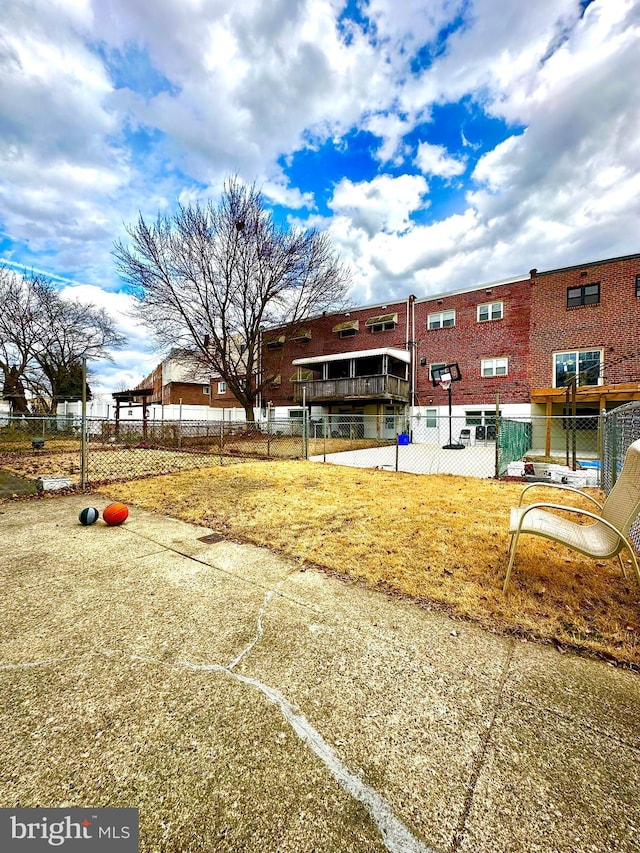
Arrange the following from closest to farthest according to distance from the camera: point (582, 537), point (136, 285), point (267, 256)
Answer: point (582, 537)
point (136, 285)
point (267, 256)

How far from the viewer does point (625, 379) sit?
51.5ft

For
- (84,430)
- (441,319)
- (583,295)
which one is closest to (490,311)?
(441,319)

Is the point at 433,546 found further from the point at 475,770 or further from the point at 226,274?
the point at 226,274

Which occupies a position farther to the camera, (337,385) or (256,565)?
(337,385)

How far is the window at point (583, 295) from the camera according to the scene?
16422 mm

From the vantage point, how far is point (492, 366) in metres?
19.1

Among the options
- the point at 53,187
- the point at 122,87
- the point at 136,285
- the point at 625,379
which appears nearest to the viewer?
the point at 122,87

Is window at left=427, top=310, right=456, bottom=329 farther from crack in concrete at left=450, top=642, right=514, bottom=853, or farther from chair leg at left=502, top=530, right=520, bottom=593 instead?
crack in concrete at left=450, top=642, right=514, bottom=853

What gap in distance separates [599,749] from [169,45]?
37.2 feet

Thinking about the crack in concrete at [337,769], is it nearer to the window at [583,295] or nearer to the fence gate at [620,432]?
the fence gate at [620,432]

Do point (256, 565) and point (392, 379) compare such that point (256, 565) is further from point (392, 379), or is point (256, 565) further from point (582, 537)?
point (392, 379)

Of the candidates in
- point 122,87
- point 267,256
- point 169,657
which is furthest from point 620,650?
point 267,256

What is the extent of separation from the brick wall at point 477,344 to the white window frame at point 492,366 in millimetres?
116

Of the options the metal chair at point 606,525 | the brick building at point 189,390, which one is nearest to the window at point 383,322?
A: the brick building at point 189,390
